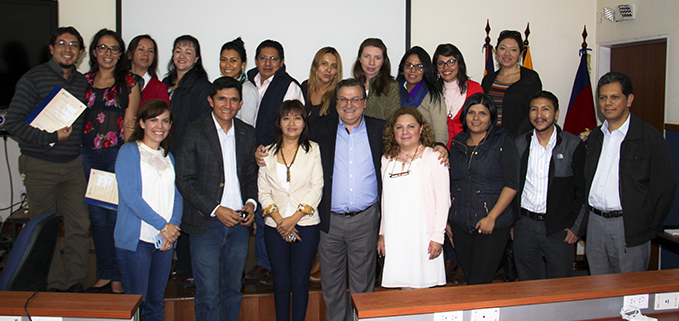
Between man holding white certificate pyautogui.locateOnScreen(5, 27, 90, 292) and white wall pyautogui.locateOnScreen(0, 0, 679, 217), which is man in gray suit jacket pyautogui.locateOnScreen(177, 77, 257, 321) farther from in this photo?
white wall pyautogui.locateOnScreen(0, 0, 679, 217)

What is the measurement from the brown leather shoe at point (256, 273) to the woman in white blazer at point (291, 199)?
30.0 inches

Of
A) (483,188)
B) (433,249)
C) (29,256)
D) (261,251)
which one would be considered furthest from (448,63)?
(29,256)

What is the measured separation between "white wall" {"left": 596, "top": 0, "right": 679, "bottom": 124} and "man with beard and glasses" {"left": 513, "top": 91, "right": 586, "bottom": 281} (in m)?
1.97

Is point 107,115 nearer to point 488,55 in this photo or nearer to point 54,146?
→ point 54,146

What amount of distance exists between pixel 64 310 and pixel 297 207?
117cm

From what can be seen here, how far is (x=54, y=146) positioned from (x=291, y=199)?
5.28 feet

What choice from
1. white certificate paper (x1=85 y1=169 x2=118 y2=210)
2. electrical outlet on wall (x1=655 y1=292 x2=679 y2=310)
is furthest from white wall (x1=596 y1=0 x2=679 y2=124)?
white certificate paper (x1=85 y1=169 x2=118 y2=210)

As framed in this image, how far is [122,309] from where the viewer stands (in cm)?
180

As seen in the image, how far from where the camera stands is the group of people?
2.38 m

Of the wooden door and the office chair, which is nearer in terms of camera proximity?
the office chair

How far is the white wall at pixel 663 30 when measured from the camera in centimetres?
387

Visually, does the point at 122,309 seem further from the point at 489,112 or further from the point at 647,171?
the point at 647,171

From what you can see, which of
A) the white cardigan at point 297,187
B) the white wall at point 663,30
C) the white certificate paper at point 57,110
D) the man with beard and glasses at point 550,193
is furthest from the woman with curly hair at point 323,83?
the white wall at point 663,30

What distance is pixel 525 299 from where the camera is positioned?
1.88 metres
